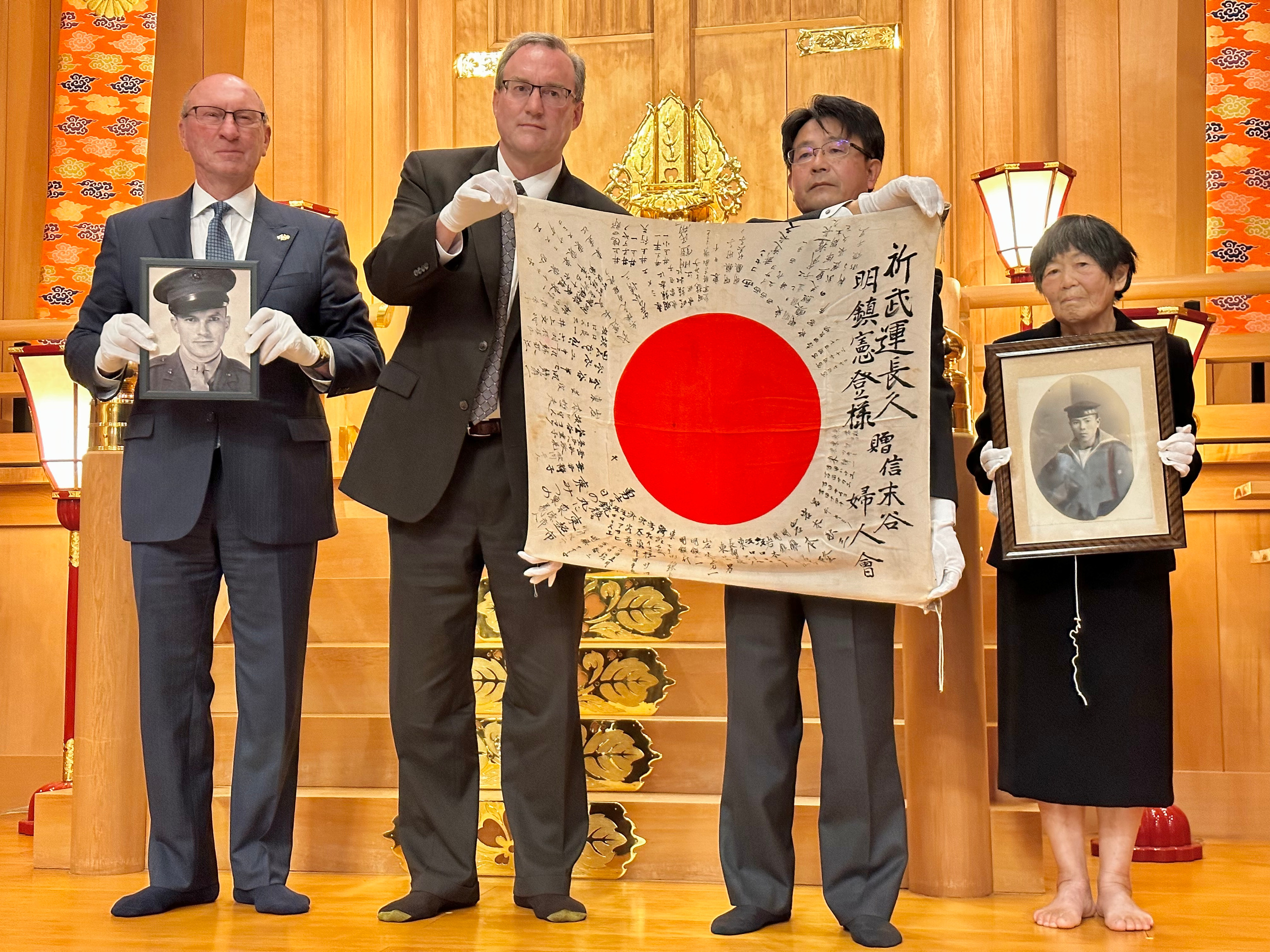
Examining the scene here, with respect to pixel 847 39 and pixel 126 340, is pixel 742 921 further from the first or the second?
pixel 847 39

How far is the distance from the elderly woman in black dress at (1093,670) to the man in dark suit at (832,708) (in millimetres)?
331

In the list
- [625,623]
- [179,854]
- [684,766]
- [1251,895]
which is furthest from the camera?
[625,623]

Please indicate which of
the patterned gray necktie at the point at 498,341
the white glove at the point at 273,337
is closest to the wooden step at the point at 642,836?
the patterned gray necktie at the point at 498,341

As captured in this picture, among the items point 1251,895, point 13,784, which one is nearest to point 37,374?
point 13,784

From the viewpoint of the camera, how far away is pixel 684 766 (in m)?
3.60

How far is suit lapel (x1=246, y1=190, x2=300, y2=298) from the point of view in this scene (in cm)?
313

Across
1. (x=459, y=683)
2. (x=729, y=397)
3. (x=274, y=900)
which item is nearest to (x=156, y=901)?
(x=274, y=900)

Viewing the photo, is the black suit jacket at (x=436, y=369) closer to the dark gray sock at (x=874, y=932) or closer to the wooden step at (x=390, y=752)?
the wooden step at (x=390, y=752)

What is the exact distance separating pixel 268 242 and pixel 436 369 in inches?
21.0

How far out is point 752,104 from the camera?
5871 mm

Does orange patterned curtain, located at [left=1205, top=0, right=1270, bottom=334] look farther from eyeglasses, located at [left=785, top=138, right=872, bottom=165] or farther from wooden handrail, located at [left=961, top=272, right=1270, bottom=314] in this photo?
eyeglasses, located at [left=785, top=138, right=872, bottom=165]

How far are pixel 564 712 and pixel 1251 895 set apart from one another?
1733 millimetres

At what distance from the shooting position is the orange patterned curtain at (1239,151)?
487 cm

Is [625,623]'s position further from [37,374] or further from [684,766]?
[37,374]
